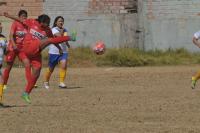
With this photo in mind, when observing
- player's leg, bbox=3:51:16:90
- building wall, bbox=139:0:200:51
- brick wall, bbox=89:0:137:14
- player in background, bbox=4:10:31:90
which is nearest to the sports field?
player's leg, bbox=3:51:16:90

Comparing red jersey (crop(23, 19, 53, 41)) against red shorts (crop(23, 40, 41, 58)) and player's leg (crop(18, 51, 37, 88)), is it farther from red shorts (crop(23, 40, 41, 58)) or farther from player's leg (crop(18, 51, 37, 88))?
player's leg (crop(18, 51, 37, 88))

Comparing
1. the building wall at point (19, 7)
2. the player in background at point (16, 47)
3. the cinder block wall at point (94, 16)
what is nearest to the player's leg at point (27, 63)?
the player in background at point (16, 47)

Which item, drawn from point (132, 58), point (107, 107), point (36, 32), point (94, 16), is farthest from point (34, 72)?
point (94, 16)

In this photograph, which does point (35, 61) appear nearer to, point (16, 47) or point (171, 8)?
point (16, 47)

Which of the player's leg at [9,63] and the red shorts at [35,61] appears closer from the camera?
the red shorts at [35,61]

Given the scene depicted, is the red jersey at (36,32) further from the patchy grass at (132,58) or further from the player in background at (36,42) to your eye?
the patchy grass at (132,58)

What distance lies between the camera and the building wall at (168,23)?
27156 mm

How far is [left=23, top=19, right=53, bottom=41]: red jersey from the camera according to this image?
1362cm

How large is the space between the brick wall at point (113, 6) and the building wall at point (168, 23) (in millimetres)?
505

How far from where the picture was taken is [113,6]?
2841 cm

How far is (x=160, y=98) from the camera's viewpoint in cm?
1484

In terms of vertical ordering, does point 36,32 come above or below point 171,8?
above

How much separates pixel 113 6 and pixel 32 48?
49.7 feet

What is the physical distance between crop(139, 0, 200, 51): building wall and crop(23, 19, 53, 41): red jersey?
13.9m
